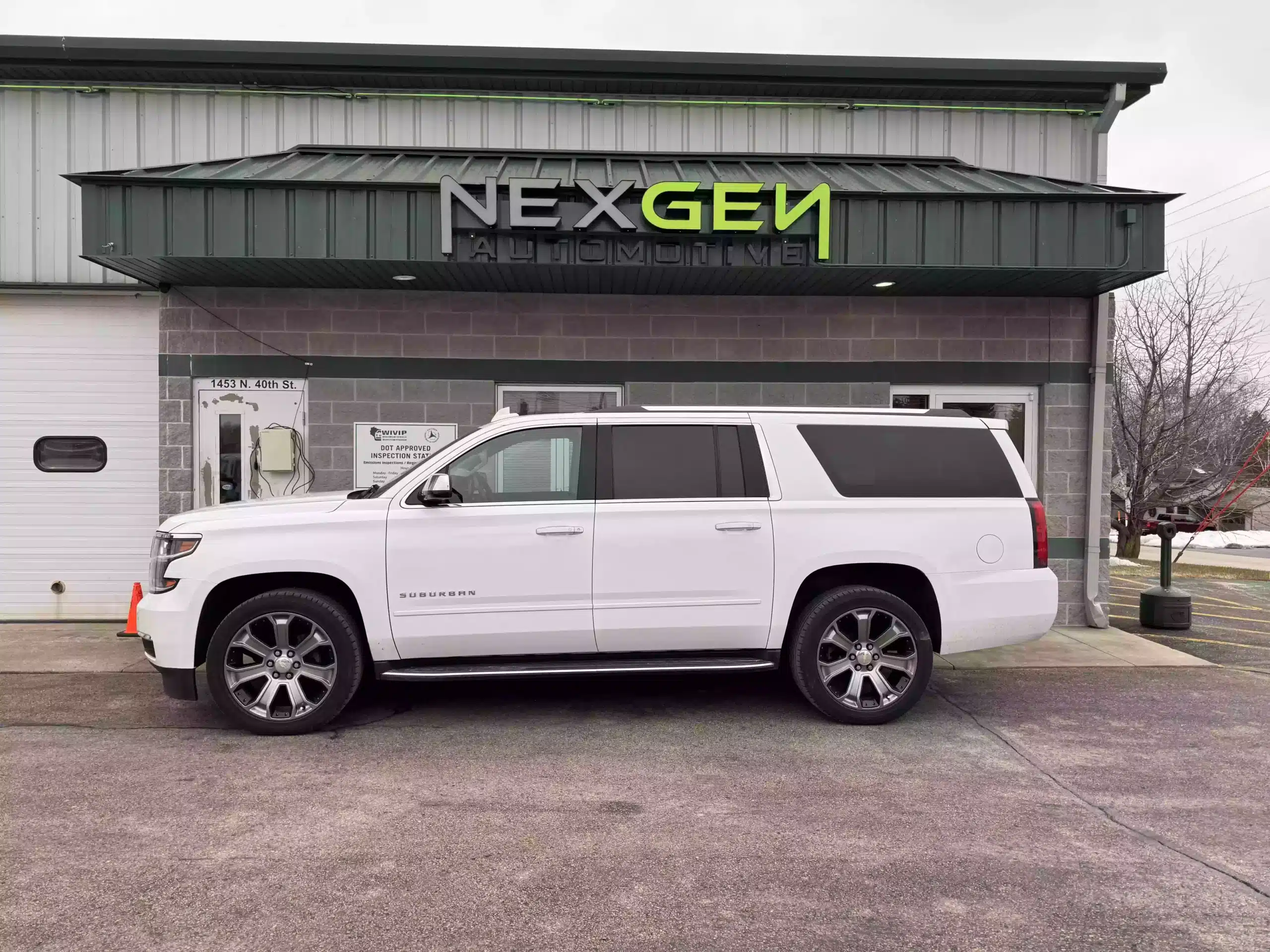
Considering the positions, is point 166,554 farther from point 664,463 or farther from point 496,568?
point 664,463

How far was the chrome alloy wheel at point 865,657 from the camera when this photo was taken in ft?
19.0

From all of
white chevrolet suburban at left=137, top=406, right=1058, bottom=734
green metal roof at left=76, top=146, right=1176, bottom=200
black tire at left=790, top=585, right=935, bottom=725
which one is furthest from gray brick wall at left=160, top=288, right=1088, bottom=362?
black tire at left=790, top=585, right=935, bottom=725

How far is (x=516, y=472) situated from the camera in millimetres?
5695

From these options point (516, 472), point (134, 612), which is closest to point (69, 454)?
point (134, 612)

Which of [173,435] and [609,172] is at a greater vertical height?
[609,172]

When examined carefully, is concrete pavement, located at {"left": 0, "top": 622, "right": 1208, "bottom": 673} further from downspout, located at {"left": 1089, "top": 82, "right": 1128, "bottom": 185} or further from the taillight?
downspout, located at {"left": 1089, "top": 82, "right": 1128, "bottom": 185}

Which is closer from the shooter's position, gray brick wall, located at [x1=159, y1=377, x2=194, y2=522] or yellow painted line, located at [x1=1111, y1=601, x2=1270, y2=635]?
gray brick wall, located at [x1=159, y1=377, x2=194, y2=522]

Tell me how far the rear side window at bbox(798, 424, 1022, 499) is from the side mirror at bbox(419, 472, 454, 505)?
2396 mm

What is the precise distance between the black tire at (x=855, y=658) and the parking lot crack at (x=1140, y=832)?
591mm

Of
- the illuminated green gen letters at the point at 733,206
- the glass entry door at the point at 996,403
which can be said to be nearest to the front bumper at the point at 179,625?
the illuminated green gen letters at the point at 733,206

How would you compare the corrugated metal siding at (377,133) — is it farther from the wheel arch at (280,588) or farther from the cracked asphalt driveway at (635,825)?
the cracked asphalt driveway at (635,825)

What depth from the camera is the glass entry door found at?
31.1 ft

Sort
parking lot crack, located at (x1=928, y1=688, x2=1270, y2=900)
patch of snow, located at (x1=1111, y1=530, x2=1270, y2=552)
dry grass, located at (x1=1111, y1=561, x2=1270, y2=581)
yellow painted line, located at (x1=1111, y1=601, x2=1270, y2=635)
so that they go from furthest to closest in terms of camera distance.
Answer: patch of snow, located at (x1=1111, y1=530, x2=1270, y2=552), dry grass, located at (x1=1111, y1=561, x2=1270, y2=581), yellow painted line, located at (x1=1111, y1=601, x2=1270, y2=635), parking lot crack, located at (x1=928, y1=688, x2=1270, y2=900)

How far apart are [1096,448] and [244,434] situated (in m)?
8.97
